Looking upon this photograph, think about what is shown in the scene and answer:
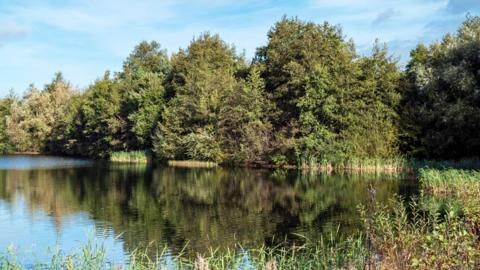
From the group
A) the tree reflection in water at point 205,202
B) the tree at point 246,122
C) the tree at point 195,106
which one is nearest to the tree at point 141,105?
the tree at point 195,106

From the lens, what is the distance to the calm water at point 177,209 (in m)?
16.2

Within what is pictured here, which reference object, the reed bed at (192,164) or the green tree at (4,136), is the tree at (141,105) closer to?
the reed bed at (192,164)

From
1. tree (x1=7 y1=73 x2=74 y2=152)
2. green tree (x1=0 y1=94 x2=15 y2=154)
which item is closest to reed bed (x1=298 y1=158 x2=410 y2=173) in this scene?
tree (x1=7 y1=73 x2=74 y2=152)

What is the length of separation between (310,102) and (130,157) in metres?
24.7

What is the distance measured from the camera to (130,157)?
2277 inches

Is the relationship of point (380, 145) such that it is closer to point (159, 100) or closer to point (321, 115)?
point (321, 115)

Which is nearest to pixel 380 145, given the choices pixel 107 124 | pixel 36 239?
pixel 36 239

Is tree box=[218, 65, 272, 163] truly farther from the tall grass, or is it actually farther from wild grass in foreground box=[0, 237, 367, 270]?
wild grass in foreground box=[0, 237, 367, 270]

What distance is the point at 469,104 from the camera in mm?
33812

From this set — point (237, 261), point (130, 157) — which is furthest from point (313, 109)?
point (237, 261)

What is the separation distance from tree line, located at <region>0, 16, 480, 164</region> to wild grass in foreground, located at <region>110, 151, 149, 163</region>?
4.15ft

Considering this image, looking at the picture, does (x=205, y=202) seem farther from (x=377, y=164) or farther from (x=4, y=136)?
(x=4, y=136)

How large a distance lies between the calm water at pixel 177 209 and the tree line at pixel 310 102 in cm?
588

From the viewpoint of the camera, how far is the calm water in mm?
16220
